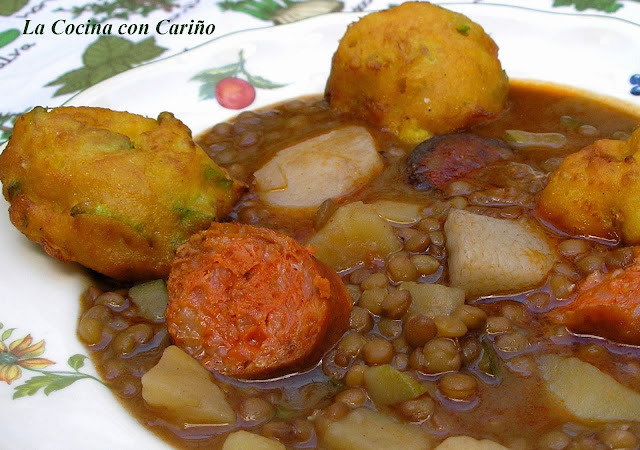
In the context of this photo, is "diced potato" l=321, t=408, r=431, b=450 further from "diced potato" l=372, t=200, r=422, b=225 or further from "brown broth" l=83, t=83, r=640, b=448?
"diced potato" l=372, t=200, r=422, b=225

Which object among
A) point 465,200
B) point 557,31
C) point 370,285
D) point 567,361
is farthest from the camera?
point 557,31

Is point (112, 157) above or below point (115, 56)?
above

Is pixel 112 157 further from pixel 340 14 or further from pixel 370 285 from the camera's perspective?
pixel 340 14

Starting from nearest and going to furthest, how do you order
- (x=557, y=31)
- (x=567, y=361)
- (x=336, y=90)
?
(x=567, y=361), (x=336, y=90), (x=557, y=31)

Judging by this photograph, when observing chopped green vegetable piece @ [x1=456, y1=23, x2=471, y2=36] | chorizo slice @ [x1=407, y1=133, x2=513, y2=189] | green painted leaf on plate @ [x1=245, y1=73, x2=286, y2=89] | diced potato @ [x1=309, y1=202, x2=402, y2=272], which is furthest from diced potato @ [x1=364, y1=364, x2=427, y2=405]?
green painted leaf on plate @ [x1=245, y1=73, x2=286, y2=89]

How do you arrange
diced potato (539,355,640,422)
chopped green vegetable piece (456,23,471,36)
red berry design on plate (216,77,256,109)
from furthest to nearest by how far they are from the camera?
red berry design on plate (216,77,256,109), chopped green vegetable piece (456,23,471,36), diced potato (539,355,640,422)

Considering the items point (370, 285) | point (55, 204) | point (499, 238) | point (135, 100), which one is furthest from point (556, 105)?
point (55, 204)
